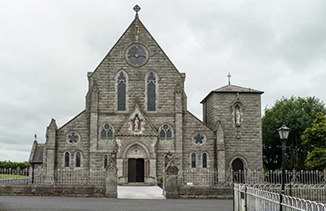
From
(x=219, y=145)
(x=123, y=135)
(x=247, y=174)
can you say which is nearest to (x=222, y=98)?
(x=219, y=145)

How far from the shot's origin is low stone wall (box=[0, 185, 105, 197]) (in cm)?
2570

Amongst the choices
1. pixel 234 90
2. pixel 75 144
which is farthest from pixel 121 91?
pixel 234 90

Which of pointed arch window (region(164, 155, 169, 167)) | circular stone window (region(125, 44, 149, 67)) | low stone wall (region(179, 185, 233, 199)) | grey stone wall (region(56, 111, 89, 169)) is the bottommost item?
low stone wall (region(179, 185, 233, 199))

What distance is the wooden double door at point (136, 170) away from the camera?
36.8 meters

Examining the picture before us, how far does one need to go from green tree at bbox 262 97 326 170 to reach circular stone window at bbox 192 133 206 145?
1593 centimetres

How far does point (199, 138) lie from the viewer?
124ft

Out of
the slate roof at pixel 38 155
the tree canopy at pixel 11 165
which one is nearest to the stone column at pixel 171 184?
the slate roof at pixel 38 155

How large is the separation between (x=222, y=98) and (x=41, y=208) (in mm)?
23899

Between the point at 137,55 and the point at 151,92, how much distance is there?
366 cm

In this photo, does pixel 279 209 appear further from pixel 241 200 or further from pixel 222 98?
pixel 222 98

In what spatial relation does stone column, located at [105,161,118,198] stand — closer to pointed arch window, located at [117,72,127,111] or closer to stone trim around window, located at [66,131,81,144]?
stone trim around window, located at [66,131,81,144]

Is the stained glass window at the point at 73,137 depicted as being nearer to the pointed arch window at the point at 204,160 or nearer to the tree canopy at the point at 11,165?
the pointed arch window at the point at 204,160

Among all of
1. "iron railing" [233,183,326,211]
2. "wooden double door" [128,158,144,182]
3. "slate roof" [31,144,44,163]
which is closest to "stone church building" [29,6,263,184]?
Answer: "wooden double door" [128,158,144,182]

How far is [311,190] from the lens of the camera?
25172mm
